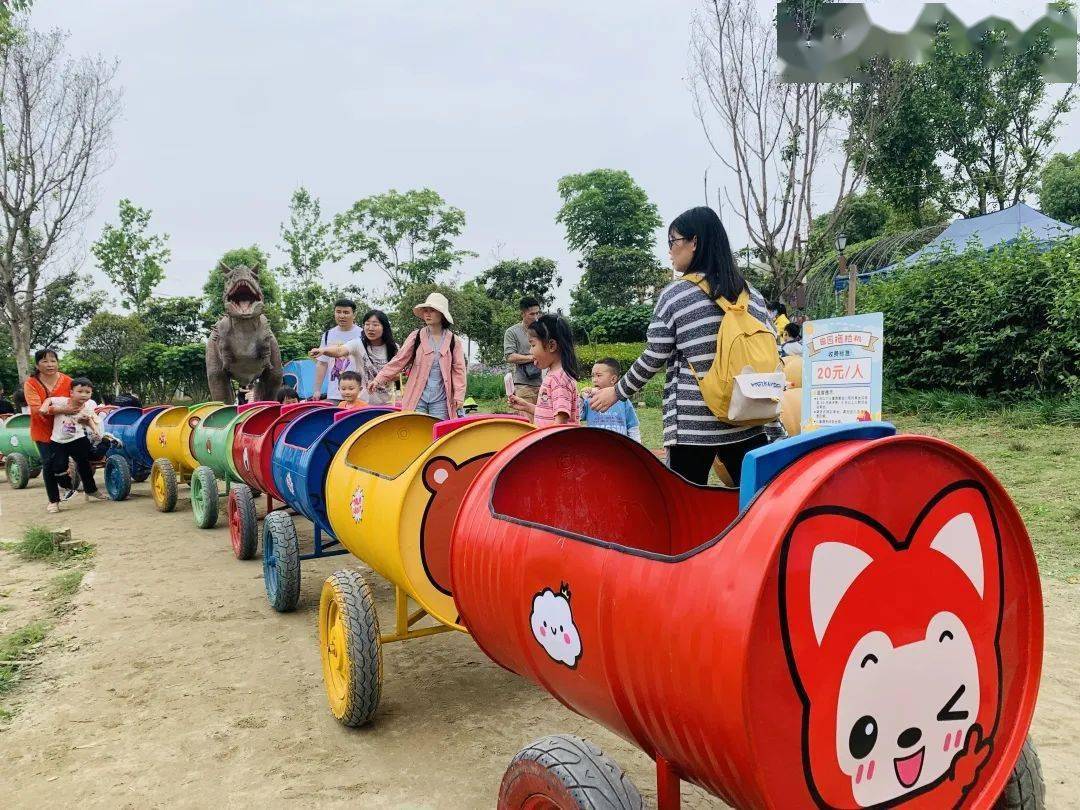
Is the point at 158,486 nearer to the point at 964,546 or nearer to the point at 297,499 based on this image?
the point at 297,499

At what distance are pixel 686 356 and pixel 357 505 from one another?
5.25 ft

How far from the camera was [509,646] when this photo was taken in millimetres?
2242

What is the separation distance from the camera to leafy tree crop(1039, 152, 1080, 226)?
3591 centimetres

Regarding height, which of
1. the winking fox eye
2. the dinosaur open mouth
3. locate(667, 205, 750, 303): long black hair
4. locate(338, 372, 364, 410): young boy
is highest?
the dinosaur open mouth

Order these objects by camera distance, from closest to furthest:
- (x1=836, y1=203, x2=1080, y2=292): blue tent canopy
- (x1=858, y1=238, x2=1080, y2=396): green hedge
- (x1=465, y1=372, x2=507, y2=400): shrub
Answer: (x1=858, y1=238, x2=1080, y2=396): green hedge
(x1=836, y1=203, x2=1080, y2=292): blue tent canopy
(x1=465, y1=372, x2=507, y2=400): shrub

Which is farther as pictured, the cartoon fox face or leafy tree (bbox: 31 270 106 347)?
leafy tree (bbox: 31 270 106 347)

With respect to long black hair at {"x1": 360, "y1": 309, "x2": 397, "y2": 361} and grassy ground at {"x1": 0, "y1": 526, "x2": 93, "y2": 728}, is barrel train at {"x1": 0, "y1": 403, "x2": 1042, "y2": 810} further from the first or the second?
long black hair at {"x1": 360, "y1": 309, "x2": 397, "y2": 361}

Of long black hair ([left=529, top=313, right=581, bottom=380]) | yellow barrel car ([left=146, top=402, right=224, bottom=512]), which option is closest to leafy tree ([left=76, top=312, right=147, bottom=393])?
yellow barrel car ([left=146, top=402, right=224, bottom=512])

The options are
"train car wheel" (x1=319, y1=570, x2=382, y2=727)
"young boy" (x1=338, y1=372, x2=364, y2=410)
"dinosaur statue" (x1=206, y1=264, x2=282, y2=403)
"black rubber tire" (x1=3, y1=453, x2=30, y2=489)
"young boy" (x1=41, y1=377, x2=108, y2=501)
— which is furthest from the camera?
"black rubber tire" (x1=3, y1=453, x2=30, y2=489)

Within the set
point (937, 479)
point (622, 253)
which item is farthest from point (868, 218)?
point (937, 479)

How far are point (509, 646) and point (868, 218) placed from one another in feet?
135

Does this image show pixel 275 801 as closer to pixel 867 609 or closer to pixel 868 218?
pixel 867 609

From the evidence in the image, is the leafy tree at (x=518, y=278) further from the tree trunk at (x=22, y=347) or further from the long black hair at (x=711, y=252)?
the long black hair at (x=711, y=252)

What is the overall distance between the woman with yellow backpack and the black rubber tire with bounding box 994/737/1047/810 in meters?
1.45
